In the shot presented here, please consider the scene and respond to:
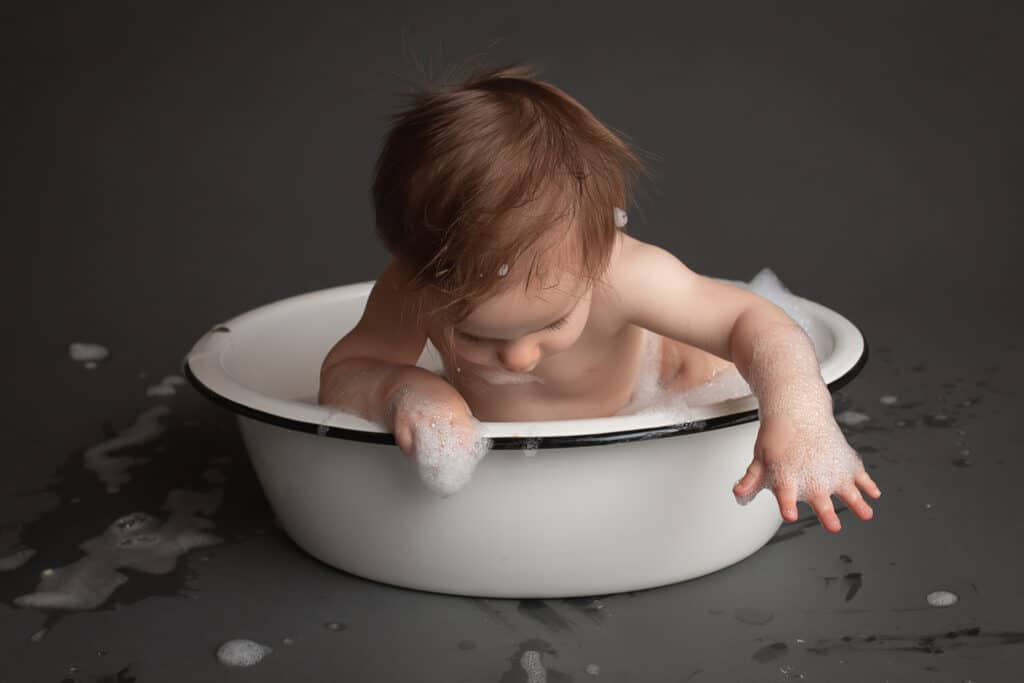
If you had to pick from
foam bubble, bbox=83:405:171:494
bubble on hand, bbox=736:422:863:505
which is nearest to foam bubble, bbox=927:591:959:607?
bubble on hand, bbox=736:422:863:505

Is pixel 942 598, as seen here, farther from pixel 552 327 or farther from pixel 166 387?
pixel 166 387

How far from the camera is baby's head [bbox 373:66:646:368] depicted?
4.36ft

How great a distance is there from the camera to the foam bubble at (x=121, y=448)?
1.95 meters

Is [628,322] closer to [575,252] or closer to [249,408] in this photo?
[575,252]

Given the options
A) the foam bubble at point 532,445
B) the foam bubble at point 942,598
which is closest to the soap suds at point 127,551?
the foam bubble at point 532,445

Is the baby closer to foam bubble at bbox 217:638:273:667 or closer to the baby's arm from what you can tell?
the baby's arm

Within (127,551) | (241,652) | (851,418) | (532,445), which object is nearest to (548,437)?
(532,445)

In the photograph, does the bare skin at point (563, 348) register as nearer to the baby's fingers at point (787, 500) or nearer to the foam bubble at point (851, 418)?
the baby's fingers at point (787, 500)

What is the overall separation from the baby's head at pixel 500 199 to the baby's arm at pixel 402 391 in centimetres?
9

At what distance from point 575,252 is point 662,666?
1.37 feet

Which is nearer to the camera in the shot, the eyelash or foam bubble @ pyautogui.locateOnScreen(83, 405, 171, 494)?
the eyelash

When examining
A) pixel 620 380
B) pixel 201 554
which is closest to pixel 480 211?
pixel 620 380

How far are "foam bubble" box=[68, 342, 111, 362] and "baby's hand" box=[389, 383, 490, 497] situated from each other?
1155 mm

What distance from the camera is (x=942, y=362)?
2.31 metres
